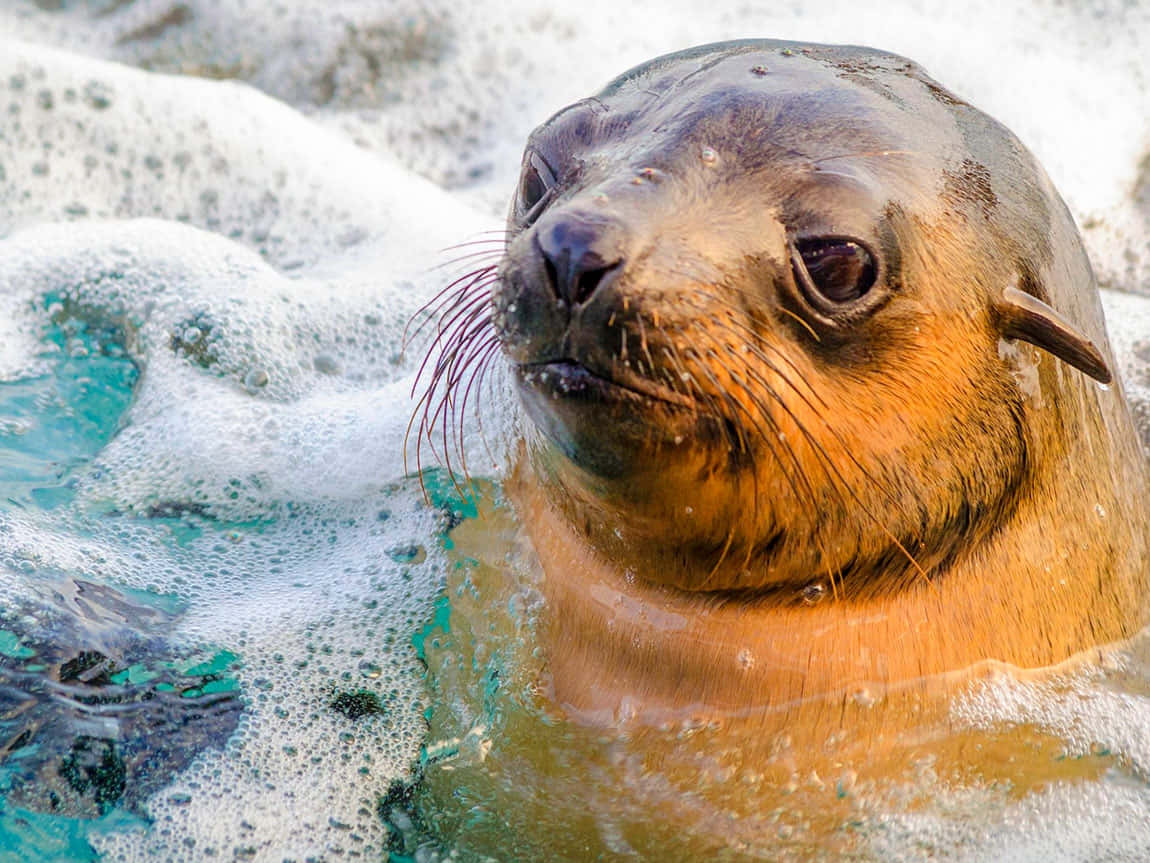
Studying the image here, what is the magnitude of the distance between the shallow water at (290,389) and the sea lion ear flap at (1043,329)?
2.51 feet

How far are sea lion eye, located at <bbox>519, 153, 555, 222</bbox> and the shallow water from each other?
0.68 meters

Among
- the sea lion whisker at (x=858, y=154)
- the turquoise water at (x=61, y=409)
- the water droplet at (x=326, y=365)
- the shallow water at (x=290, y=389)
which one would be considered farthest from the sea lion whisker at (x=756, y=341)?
the water droplet at (x=326, y=365)

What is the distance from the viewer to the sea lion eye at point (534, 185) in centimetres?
280

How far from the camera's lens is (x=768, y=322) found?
2463mm

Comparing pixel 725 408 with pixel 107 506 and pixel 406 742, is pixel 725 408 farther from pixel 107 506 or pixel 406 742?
pixel 107 506

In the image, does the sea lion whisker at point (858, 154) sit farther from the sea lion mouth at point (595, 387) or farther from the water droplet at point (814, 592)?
the water droplet at point (814, 592)

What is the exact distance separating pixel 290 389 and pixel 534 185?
178 centimetres

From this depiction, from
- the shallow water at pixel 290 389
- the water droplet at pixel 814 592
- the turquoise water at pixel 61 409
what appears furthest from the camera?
the turquoise water at pixel 61 409

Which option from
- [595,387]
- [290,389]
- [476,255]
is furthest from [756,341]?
[290,389]

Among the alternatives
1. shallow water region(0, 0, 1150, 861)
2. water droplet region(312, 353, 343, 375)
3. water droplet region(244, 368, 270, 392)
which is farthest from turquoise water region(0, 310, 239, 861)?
water droplet region(312, 353, 343, 375)

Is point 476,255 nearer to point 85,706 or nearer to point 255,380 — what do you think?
point 255,380

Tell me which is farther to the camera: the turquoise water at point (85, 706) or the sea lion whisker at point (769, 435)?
the turquoise water at point (85, 706)

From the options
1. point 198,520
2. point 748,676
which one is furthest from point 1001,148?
point 198,520

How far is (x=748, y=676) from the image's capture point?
A: 295cm
